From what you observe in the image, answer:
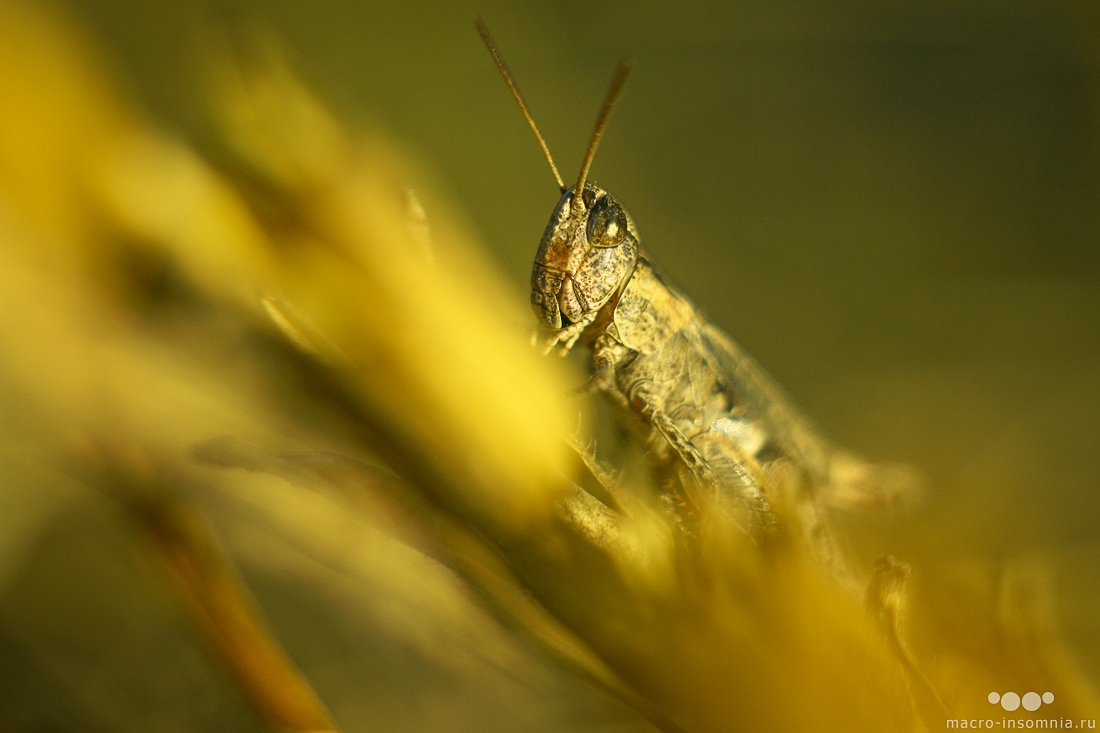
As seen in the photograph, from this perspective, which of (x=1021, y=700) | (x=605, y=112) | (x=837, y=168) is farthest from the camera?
(x=837, y=168)

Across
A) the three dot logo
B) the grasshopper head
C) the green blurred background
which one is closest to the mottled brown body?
the grasshopper head

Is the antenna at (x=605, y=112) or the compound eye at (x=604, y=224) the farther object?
the compound eye at (x=604, y=224)

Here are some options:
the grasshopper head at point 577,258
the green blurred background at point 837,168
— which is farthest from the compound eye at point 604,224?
the green blurred background at point 837,168

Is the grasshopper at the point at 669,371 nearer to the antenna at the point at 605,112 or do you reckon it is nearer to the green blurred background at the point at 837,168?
the antenna at the point at 605,112

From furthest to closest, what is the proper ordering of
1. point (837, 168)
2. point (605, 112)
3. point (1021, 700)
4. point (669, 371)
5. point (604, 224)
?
point (837, 168)
point (669, 371)
point (604, 224)
point (605, 112)
point (1021, 700)

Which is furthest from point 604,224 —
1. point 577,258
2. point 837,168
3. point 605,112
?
point 837,168

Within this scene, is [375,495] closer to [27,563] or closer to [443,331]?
[443,331]

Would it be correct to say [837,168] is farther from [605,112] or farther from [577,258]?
[605,112]

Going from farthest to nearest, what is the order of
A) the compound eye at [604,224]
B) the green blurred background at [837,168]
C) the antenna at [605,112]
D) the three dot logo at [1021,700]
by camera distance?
the green blurred background at [837,168] < the compound eye at [604,224] < the antenna at [605,112] < the three dot logo at [1021,700]
